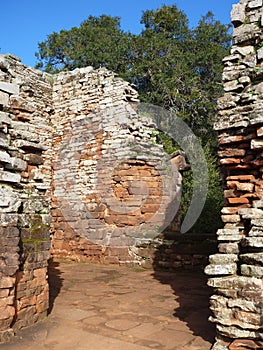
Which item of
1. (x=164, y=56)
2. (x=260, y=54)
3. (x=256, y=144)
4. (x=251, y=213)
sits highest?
(x=164, y=56)

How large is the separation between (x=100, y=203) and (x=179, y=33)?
743 inches

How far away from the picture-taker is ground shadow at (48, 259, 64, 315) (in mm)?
6343

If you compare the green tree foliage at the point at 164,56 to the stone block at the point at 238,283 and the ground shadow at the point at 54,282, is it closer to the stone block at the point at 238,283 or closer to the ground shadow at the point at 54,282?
the ground shadow at the point at 54,282

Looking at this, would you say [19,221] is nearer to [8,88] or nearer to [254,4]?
[8,88]

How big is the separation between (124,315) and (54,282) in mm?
2842

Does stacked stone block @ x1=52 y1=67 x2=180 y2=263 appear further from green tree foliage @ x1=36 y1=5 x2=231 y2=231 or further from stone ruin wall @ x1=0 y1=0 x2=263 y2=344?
green tree foliage @ x1=36 y1=5 x2=231 y2=231

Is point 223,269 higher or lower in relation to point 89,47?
lower

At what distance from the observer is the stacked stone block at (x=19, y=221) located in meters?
4.45

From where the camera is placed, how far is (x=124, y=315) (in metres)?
5.40

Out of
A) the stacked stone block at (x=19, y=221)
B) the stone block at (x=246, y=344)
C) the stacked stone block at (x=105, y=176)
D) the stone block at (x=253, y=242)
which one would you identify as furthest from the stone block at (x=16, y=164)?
the stacked stone block at (x=105, y=176)

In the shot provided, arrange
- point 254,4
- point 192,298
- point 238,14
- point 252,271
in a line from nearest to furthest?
point 252,271 → point 254,4 → point 238,14 → point 192,298

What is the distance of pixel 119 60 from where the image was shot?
24.8m

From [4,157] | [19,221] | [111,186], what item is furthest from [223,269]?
[111,186]

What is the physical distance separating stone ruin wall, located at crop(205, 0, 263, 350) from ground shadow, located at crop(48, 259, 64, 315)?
9.29 feet
